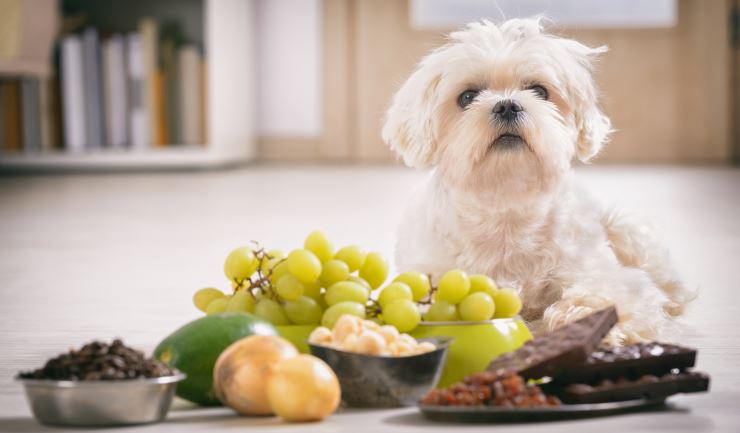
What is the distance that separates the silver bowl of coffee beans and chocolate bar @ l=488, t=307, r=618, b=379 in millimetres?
366

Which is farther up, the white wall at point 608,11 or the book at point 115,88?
the white wall at point 608,11

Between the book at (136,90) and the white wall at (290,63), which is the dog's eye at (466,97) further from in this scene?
the white wall at (290,63)

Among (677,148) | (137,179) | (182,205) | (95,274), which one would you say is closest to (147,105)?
(137,179)

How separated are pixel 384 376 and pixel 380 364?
17 millimetres

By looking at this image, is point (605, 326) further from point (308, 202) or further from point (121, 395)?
point (308, 202)

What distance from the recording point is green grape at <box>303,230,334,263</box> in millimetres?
1691

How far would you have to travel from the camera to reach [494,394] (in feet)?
4.32

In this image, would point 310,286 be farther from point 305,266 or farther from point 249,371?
point 249,371

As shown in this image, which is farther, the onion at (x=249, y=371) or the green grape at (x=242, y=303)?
the green grape at (x=242, y=303)

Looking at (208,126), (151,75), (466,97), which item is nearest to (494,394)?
(466,97)

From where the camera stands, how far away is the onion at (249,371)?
1.35m

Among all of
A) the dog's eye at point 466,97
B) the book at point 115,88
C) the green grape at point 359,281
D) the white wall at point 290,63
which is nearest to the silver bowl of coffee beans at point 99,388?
the green grape at point 359,281

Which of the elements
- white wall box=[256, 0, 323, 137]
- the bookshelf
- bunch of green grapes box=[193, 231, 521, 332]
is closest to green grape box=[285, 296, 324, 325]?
bunch of green grapes box=[193, 231, 521, 332]

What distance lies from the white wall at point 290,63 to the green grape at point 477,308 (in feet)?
20.7
